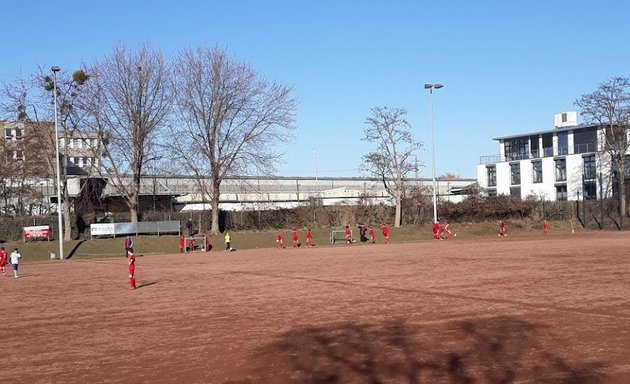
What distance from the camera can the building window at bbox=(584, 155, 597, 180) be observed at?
77875mm

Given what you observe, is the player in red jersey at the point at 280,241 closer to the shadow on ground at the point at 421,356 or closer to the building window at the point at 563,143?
the shadow on ground at the point at 421,356

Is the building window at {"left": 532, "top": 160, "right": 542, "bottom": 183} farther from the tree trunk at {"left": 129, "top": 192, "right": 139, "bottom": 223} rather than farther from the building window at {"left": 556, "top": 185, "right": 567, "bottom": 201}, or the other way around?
the tree trunk at {"left": 129, "top": 192, "right": 139, "bottom": 223}

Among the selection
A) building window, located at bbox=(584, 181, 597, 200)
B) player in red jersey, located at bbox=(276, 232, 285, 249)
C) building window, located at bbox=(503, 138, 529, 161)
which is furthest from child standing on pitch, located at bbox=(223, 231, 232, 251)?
building window, located at bbox=(503, 138, 529, 161)

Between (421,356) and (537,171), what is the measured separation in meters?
A: 78.9

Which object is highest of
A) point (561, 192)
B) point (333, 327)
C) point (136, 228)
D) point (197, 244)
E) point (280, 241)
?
point (561, 192)

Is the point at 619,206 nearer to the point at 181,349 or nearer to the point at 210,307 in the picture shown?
the point at 210,307

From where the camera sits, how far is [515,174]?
87938mm

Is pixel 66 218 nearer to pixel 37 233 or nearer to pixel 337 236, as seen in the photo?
pixel 37 233

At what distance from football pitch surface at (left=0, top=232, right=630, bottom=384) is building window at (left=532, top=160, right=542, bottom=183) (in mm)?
59678

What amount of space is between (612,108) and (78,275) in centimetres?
5478

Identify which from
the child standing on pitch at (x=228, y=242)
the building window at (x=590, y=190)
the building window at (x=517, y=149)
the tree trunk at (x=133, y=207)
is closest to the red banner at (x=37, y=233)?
the tree trunk at (x=133, y=207)

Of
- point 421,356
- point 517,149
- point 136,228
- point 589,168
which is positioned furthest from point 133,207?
point 517,149

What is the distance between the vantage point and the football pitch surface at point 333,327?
10531 millimetres

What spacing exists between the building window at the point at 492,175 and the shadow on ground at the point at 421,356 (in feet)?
260
